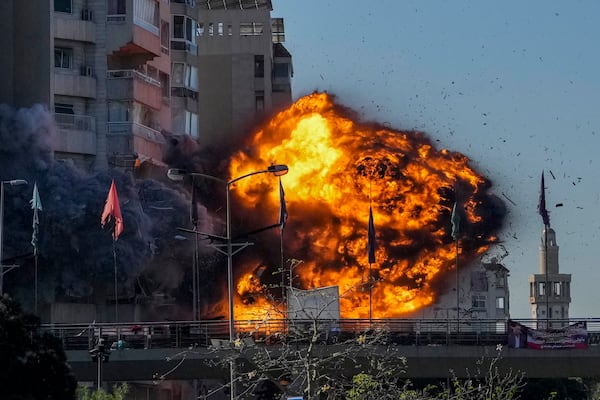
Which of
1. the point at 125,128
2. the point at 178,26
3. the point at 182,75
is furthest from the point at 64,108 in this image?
the point at 178,26

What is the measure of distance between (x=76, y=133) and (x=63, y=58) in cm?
501

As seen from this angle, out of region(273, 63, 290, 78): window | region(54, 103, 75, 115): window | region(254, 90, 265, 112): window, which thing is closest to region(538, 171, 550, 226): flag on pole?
region(54, 103, 75, 115): window

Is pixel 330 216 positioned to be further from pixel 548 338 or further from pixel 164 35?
pixel 548 338

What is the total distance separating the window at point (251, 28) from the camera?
586 ft

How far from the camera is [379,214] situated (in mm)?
142000

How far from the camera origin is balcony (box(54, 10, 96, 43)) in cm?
13600

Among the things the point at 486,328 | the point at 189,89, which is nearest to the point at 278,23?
the point at 189,89

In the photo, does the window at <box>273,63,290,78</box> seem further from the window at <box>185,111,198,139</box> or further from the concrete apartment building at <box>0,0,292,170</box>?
the window at <box>185,111,198,139</box>

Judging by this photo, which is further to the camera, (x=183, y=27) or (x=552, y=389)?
(x=552, y=389)

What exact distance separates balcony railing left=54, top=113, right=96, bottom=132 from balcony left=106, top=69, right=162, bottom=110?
2310mm

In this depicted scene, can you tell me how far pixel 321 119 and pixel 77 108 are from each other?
1830cm

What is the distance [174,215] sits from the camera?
137m

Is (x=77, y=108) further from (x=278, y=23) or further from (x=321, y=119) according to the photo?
(x=278, y=23)

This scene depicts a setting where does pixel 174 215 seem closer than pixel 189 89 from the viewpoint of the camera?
Yes
